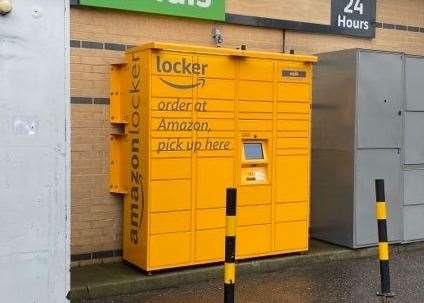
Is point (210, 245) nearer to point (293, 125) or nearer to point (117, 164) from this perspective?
point (117, 164)

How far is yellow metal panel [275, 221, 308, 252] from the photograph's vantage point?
23.2ft

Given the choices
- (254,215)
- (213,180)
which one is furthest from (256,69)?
(254,215)

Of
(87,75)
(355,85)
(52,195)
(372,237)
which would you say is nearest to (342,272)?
(372,237)

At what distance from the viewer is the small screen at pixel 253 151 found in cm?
690

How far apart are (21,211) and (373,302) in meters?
Answer: 3.57

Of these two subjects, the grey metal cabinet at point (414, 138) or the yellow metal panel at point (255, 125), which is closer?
the yellow metal panel at point (255, 125)

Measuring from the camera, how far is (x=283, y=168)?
7.08 meters

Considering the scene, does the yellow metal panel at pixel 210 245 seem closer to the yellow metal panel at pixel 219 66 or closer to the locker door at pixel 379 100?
the yellow metal panel at pixel 219 66

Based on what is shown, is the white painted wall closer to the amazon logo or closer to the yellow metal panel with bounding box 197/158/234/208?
the amazon logo

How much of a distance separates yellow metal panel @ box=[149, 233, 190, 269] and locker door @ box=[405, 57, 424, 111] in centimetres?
359

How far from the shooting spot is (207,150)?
6.55 metres

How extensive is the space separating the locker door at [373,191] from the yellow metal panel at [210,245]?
6.39ft

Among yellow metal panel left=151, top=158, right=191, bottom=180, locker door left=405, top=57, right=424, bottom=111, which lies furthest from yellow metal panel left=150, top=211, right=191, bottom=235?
locker door left=405, top=57, right=424, bottom=111

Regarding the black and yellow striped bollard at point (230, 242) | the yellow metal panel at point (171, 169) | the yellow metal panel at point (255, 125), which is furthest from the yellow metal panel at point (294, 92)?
the black and yellow striped bollard at point (230, 242)
